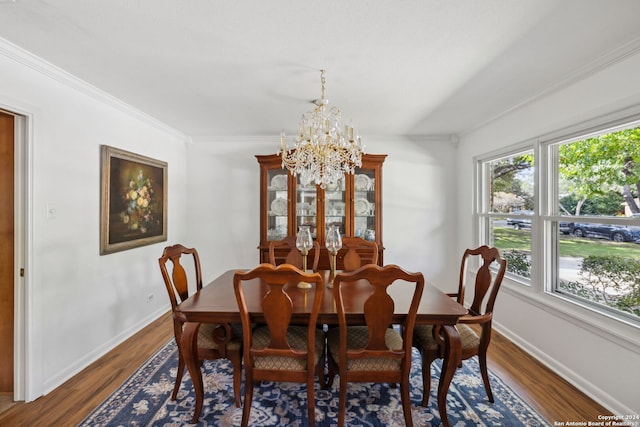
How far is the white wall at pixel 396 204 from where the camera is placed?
395 centimetres

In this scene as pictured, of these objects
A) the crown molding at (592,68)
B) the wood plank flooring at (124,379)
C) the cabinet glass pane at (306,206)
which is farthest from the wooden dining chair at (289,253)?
the crown molding at (592,68)

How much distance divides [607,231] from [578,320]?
0.67 metres

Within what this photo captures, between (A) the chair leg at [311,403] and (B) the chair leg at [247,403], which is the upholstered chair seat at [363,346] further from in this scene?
(B) the chair leg at [247,403]

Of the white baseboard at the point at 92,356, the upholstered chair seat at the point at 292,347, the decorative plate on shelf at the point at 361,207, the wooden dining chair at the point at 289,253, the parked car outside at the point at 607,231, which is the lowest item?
the white baseboard at the point at 92,356

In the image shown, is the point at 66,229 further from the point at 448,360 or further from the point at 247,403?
the point at 448,360

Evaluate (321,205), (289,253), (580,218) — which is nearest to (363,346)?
(289,253)

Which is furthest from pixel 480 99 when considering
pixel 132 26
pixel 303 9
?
pixel 132 26

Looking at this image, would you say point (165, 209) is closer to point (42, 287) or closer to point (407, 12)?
point (42, 287)

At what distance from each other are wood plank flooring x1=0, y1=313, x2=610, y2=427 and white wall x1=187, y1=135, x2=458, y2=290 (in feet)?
4.62

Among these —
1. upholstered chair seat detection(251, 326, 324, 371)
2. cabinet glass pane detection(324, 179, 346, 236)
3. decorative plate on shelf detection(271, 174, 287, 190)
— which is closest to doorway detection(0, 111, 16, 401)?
upholstered chair seat detection(251, 326, 324, 371)

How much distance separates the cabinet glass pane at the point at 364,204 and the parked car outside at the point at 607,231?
1.93 metres

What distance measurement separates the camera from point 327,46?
1.78 m

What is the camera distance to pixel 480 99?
8.63ft

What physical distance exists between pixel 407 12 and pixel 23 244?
2.76 meters
